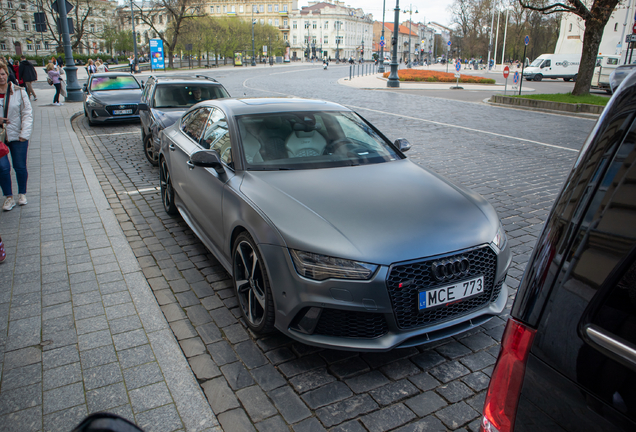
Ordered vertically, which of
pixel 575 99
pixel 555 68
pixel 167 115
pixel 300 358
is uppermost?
pixel 555 68

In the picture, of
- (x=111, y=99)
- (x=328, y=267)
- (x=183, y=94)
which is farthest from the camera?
(x=111, y=99)

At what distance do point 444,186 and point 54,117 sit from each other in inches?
620

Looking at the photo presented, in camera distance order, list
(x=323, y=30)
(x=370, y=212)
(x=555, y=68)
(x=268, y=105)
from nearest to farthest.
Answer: (x=370, y=212), (x=268, y=105), (x=555, y=68), (x=323, y=30)

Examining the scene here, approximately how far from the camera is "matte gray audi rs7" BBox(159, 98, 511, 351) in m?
2.75

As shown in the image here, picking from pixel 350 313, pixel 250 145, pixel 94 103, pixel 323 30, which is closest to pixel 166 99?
pixel 94 103

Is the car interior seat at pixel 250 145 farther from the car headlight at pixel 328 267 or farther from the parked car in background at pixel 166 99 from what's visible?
the parked car in background at pixel 166 99

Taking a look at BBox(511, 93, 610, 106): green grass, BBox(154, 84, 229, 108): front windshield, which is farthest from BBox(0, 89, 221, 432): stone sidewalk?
BBox(511, 93, 610, 106): green grass

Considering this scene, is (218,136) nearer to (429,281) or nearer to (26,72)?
(429,281)

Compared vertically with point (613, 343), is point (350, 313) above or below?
below

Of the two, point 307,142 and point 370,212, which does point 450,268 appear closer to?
point 370,212

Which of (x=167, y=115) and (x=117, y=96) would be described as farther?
(x=117, y=96)

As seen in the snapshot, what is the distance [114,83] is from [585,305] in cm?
1591

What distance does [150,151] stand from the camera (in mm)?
9250

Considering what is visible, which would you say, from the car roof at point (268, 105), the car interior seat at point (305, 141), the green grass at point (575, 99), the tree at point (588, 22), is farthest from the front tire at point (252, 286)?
the tree at point (588, 22)
